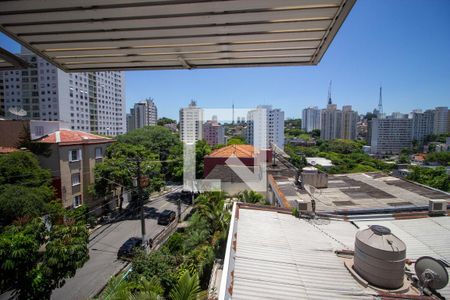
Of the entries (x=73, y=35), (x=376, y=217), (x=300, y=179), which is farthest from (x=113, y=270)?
(x=73, y=35)

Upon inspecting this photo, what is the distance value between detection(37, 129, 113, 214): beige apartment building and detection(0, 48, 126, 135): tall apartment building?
35677 millimetres

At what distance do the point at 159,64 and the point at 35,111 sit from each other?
62.9 meters

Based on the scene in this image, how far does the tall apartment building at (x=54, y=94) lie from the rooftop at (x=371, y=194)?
2003 inches

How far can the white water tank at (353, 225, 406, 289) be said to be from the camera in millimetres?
4336

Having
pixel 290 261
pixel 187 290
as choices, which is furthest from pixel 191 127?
pixel 290 261

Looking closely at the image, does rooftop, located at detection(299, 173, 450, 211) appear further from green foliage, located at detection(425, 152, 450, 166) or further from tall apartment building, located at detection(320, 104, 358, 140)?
tall apartment building, located at detection(320, 104, 358, 140)

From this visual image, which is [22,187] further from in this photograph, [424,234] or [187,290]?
[424,234]

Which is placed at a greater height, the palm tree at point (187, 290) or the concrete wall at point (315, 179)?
the concrete wall at point (315, 179)

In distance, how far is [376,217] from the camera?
891 cm

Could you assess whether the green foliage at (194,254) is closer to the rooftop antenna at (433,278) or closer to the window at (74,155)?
the rooftop antenna at (433,278)

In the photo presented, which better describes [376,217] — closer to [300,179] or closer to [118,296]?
[300,179]

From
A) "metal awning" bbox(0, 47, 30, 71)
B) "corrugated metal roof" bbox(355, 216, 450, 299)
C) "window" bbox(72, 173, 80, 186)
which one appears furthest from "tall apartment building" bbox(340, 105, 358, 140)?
"metal awning" bbox(0, 47, 30, 71)

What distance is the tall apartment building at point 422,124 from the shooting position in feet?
302

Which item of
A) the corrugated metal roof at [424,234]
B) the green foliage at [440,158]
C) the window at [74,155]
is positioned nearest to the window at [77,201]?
the window at [74,155]
